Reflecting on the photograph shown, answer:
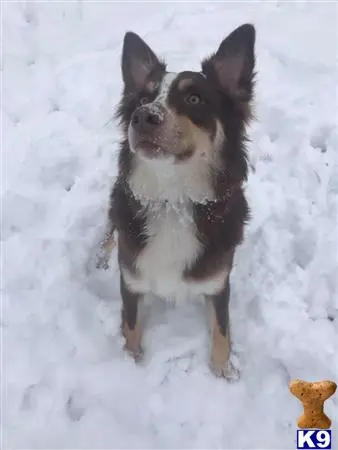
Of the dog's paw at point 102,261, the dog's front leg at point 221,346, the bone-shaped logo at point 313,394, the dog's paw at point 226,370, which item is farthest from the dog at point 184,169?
the bone-shaped logo at point 313,394

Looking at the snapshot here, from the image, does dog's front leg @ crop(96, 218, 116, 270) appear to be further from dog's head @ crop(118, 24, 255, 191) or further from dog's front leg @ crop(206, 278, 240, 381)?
dog's head @ crop(118, 24, 255, 191)

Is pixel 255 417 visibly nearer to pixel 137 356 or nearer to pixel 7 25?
pixel 137 356

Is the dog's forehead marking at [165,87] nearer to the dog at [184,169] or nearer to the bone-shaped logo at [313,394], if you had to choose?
the dog at [184,169]

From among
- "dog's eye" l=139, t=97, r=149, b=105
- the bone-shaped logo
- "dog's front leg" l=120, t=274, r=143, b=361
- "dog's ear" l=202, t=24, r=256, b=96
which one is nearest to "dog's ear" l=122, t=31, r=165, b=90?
"dog's eye" l=139, t=97, r=149, b=105

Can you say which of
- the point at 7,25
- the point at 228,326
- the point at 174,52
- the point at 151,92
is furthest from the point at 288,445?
the point at 7,25

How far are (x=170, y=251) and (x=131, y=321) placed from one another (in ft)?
1.92

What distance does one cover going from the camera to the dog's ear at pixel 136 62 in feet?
9.32

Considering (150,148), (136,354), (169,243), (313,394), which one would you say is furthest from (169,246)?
(313,394)

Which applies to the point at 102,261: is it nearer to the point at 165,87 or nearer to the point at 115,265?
the point at 115,265

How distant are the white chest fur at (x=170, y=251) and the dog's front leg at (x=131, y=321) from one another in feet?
0.60

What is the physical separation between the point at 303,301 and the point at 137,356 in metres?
1.05

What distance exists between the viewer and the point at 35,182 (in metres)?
4.04

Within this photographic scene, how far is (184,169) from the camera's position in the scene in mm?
2664

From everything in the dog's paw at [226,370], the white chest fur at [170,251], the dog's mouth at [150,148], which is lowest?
the dog's paw at [226,370]
